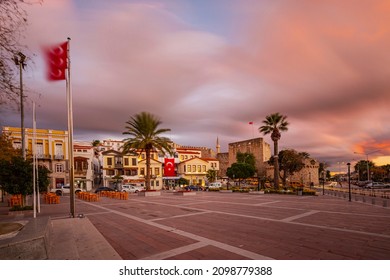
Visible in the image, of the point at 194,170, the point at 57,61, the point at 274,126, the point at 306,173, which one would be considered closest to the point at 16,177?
the point at 57,61

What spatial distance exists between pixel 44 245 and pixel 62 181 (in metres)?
45.8

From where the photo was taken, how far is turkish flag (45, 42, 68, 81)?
1073 centimetres

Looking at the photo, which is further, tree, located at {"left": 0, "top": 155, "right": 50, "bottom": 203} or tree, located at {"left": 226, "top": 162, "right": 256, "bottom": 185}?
tree, located at {"left": 226, "top": 162, "right": 256, "bottom": 185}

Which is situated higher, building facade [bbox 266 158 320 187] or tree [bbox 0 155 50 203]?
tree [bbox 0 155 50 203]

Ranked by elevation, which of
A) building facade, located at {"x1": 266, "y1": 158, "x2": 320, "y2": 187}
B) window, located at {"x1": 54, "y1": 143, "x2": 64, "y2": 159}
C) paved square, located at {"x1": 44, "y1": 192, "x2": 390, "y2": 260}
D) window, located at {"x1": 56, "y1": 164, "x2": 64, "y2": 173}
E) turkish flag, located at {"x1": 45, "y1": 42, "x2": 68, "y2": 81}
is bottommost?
building facade, located at {"x1": 266, "y1": 158, "x2": 320, "y2": 187}

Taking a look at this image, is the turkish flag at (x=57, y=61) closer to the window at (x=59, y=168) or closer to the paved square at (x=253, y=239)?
the paved square at (x=253, y=239)

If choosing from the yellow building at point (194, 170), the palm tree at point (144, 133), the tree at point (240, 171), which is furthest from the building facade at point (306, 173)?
the palm tree at point (144, 133)

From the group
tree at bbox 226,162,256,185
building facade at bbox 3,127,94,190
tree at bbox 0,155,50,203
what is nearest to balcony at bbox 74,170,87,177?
building facade at bbox 3,127,94,190

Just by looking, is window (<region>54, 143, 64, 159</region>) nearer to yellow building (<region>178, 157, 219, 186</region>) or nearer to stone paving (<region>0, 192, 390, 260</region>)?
yellow building (<region>178, 157, 219, 186</region>)

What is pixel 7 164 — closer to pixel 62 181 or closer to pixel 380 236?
pixel 380 236

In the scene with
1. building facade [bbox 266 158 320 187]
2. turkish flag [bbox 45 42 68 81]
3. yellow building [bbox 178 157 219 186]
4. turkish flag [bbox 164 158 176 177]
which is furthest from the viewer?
building facade [bbox 266 158 320 187]

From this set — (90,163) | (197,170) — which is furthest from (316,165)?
(90,163)

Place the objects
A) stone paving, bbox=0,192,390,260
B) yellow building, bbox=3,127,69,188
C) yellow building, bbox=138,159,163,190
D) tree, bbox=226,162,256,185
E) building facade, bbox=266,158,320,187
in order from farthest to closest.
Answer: building facade, bbox=266,158,320,187 < yellow building, bbox=138,159,163,190 < tree, bbox=226,162,256,185 < yellow building, bbox=3,127,69,188 < stone paving, bbox=0,192,390,260

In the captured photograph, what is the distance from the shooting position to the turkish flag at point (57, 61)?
35.2ft
